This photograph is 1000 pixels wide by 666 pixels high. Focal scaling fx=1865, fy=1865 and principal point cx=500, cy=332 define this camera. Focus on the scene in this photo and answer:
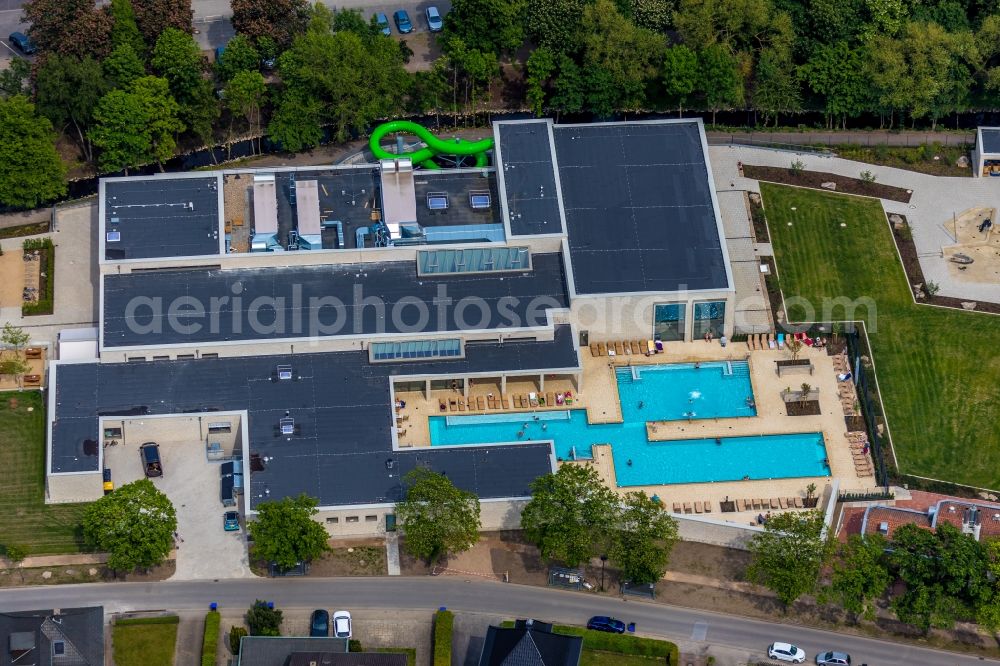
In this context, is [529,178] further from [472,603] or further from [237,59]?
[472,603]

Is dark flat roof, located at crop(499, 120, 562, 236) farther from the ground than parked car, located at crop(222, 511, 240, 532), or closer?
farther from the ground

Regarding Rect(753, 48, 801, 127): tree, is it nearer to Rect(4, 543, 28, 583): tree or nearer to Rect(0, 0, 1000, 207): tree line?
Rect(0, 0, 1000, 207): tree line

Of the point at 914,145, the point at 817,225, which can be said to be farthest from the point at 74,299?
the point at 914,145

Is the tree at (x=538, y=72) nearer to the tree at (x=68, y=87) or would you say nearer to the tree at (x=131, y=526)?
the tree at (x=68, y=87)

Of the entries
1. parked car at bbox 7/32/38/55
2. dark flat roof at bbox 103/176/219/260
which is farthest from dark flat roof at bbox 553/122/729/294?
parked car at bbox 7/32/38/55

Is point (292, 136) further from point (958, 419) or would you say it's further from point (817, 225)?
point (958, 419)

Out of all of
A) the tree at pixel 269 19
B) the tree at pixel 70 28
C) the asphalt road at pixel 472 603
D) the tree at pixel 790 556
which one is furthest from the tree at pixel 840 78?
the tree at pixel 70 28

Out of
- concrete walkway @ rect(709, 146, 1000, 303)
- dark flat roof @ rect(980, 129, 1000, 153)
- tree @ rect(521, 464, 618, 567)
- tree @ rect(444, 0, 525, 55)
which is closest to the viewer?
tree @ rect(521, 464, 618, 567)
